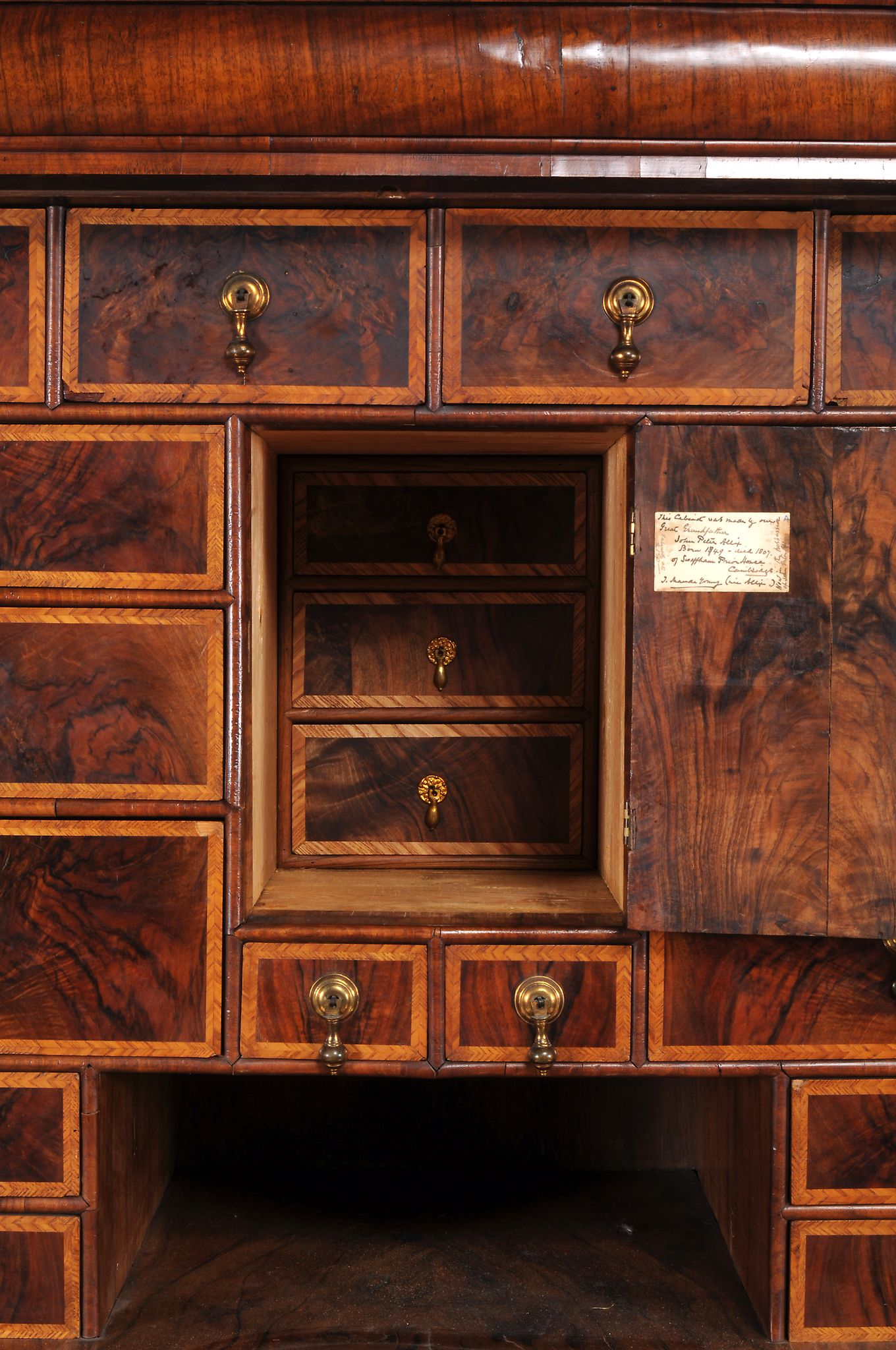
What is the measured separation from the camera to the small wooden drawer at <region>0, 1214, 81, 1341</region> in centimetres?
167

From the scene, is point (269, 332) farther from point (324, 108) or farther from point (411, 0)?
point (411, 0)

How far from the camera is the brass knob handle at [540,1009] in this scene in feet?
5.40

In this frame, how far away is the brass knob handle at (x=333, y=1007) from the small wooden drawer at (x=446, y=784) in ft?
1.58

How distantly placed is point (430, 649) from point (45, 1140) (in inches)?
44.8

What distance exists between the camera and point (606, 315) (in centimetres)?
165

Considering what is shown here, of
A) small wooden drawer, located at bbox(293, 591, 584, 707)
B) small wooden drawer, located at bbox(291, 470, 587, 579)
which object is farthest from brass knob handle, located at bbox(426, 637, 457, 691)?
small wooden drawer, located at bbox(291, 470, 587, 579)

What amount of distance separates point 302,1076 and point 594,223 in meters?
1.86

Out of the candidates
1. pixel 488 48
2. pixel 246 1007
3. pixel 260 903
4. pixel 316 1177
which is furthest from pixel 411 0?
pixel 316 1177

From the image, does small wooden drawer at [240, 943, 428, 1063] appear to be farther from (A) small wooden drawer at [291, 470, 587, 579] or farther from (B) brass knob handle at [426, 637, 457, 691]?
(A) small wooden drawer at [291, 470, 587, 579]

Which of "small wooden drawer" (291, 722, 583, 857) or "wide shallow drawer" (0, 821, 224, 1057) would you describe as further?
"small wooden drawer" (291, 722, 583, 857)

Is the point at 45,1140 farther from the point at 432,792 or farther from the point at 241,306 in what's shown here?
the point at 241,306

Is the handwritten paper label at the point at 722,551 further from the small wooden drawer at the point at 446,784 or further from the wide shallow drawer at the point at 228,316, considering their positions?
the small wooden drawer at the point at 446,784

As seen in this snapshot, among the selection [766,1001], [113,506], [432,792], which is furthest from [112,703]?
[766,1001]

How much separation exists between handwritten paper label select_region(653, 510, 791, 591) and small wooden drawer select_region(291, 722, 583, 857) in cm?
58
